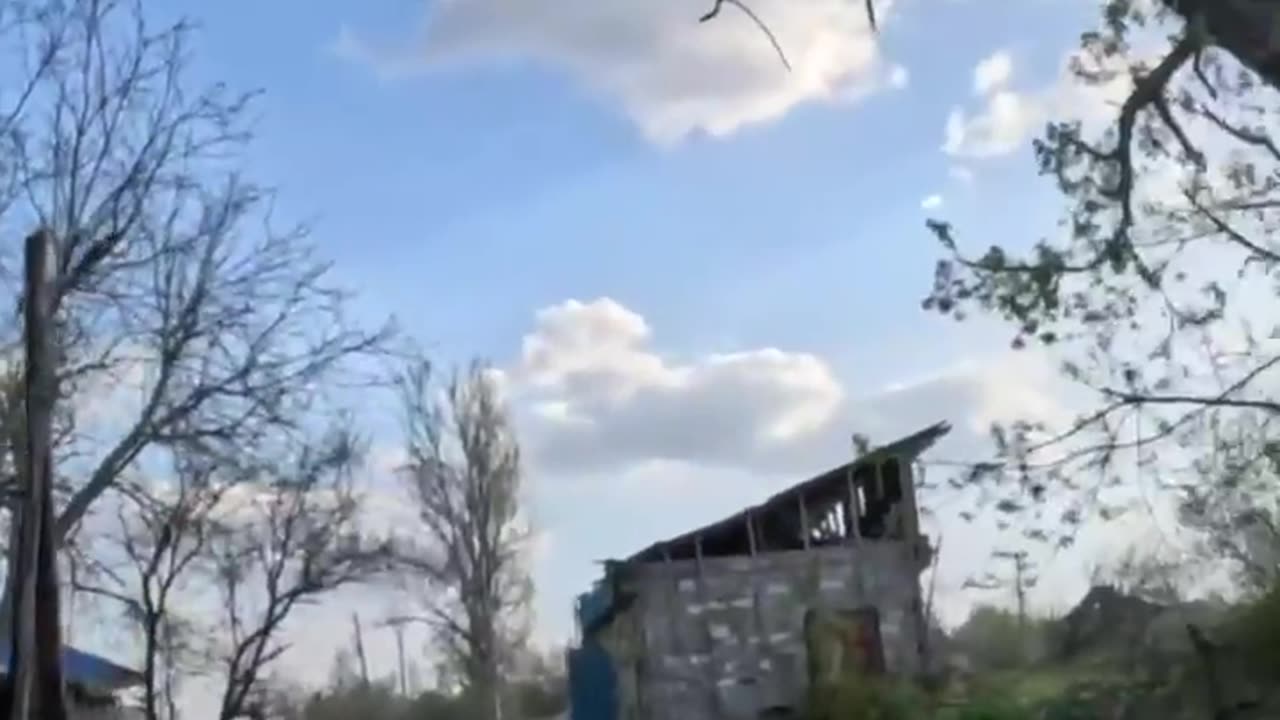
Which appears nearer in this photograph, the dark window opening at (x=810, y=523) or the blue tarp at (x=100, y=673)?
the dark window opening at (x=810, y=523)

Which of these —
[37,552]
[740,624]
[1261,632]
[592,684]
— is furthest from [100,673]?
[1261,632]

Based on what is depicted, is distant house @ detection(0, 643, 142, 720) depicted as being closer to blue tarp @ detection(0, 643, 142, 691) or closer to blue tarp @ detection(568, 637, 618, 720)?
blue tarp @ detection(0, 643, 142, 691)

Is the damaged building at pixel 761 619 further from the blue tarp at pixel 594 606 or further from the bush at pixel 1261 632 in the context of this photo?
the bush at pixel 1261 632

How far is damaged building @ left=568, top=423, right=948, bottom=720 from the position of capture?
31.5 m

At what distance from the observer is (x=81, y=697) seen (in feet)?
122

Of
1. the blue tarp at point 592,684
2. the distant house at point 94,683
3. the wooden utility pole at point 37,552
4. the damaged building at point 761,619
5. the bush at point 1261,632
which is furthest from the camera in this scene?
the distant house at point 94,683

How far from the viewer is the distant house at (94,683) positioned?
36000 mm

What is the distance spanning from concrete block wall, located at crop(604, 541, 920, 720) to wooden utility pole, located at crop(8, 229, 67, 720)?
14.1 metres

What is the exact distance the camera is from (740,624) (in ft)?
104

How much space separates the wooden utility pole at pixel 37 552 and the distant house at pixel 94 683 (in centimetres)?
1709

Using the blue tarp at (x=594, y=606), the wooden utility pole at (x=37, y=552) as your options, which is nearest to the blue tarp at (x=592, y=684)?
the blue tarp at (x=594, y=606)

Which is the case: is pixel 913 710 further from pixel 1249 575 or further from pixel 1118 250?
pixel 1118 250

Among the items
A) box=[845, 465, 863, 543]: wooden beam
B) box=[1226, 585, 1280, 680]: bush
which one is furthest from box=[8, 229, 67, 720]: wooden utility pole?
box=[845, 465, 863, 543]: wooden beam

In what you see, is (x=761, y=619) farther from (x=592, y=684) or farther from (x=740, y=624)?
(x=592, y=684)
